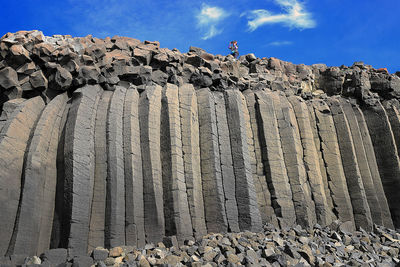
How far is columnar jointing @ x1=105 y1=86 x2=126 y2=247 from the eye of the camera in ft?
29.9

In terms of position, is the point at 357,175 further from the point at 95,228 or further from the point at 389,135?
the point at 95,228

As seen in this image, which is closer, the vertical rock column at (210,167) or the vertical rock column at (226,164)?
the vertical rock column at (210,167)

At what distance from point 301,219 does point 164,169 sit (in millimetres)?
4196

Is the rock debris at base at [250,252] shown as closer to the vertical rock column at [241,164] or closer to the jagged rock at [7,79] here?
the vertical rock column at [241,164]

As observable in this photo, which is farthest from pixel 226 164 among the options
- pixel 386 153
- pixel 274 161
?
pixel 386 153

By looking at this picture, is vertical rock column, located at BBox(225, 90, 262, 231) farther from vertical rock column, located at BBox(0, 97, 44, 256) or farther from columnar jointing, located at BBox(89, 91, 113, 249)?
vertical rock column, located at BBox(0, 97, 44, 256)

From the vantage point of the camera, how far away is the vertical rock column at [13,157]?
8.38 metres

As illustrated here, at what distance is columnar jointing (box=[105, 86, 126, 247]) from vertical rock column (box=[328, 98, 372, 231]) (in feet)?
24.4

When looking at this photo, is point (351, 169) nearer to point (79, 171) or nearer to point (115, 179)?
point (115, 179)

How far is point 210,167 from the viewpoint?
11.1 metres

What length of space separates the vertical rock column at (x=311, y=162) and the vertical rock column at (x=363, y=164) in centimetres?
158

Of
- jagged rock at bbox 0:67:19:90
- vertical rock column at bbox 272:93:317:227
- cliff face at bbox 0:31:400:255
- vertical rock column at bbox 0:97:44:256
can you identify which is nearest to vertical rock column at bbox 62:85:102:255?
cliff face at bbox 0:31:400:255

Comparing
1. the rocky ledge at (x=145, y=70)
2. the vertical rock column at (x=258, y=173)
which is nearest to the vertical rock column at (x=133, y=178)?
the rocky ledge at (x=145, y=70)

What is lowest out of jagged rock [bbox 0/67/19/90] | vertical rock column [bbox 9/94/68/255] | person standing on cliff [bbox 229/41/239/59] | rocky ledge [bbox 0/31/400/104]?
vertical rock column [bbox 9/94/68/255]
